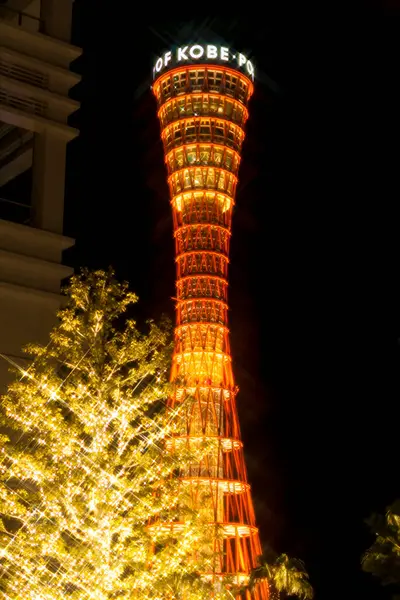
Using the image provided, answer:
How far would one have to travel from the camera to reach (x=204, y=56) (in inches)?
1444

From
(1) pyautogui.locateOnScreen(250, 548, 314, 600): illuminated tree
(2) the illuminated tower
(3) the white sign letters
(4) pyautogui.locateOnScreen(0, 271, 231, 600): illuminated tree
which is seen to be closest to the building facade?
(4) pyautogui.locateOnScreen(0, 271, 231, 600): illuminated tree

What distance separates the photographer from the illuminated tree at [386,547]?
443 inches

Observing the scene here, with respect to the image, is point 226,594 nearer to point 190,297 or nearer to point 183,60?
point 190,297

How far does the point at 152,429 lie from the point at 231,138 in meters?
20.1

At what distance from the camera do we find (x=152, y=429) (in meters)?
15.8

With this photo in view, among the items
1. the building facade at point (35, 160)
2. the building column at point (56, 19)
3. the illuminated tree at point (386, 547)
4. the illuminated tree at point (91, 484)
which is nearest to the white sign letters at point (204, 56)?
the building facade at point (35, 160)

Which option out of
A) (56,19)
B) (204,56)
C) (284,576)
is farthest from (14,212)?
(204,56)

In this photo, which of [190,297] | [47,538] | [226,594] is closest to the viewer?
[47,538]

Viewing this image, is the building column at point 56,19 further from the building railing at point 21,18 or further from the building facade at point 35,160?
the building railing at point 21,18

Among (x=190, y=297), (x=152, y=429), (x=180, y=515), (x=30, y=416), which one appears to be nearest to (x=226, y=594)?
(x=180, y=515)

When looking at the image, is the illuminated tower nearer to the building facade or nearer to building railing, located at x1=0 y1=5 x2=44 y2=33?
the building facade

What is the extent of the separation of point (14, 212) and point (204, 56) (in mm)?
19076

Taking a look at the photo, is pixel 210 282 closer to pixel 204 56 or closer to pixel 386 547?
pixel 204 56

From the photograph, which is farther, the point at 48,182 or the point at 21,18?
the point at 21,18
